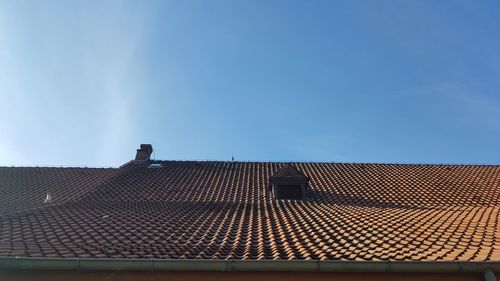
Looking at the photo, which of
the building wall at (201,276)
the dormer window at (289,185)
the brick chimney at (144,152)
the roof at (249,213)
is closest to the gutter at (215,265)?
the building wall at (201,276)

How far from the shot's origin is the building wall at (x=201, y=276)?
18.7ft

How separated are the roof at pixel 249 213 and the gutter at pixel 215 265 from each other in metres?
0.17

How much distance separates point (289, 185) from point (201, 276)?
616 cm

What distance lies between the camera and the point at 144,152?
52.1ft

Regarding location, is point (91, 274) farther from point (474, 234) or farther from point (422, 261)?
point (474, 234)

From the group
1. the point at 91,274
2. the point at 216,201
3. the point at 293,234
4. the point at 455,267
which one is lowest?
the point at 455,267

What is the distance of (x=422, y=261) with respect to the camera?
5.62 m

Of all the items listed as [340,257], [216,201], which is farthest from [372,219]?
[216,201]

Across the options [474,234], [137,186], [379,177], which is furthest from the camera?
[379,177]

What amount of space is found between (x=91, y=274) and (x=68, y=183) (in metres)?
7.68

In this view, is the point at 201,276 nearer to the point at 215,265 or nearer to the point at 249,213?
the point at 215,265

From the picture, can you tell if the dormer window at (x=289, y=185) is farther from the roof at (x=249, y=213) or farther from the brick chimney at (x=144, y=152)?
the brick chimney at (x=144, y=152)

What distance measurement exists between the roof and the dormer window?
237 millimetres

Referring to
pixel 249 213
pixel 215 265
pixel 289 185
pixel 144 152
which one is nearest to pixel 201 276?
pixel 215 265
